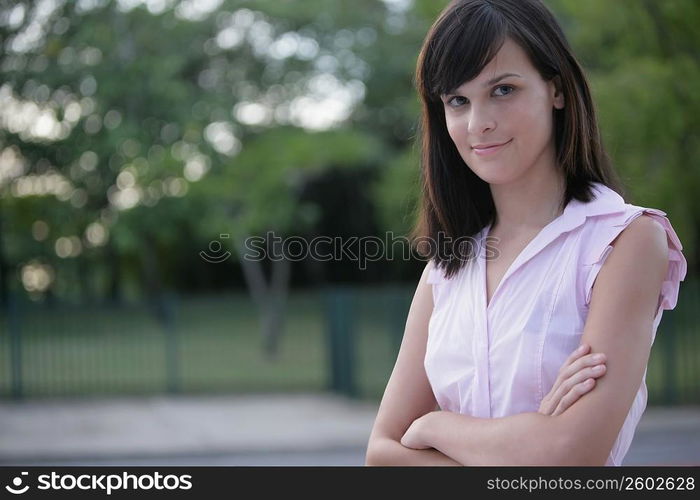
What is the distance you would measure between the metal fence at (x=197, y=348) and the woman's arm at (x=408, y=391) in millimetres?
8954

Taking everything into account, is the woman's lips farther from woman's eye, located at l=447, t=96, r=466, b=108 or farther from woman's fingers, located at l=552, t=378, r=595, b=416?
woman's fingers, located at l=552, t=378, r=595, b=416

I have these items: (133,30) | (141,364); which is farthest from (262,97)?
(141,364)

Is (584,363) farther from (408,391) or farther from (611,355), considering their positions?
A: (408,391)

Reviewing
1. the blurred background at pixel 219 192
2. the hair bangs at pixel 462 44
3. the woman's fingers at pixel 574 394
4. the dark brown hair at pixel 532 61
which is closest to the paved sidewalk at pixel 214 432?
the blurred background at pixel 219 192

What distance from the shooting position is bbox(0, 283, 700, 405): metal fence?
11008 millimetres

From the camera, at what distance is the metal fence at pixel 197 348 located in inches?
433

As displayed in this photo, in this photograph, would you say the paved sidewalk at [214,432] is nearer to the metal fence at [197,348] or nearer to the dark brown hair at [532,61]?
the metal fence at [197,348]

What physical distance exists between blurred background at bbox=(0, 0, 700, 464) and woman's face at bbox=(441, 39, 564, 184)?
4409mm

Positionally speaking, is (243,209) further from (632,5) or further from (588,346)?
(588,346)

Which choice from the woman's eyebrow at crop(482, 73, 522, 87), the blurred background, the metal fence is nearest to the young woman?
the woman's eyebrow at crop(482, 73, 522, 87)

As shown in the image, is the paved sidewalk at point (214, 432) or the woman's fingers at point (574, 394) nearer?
the woman's fingers at point (574, 394)

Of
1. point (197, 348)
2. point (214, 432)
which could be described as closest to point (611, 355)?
point (214, 432)

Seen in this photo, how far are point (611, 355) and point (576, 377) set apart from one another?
81mm
